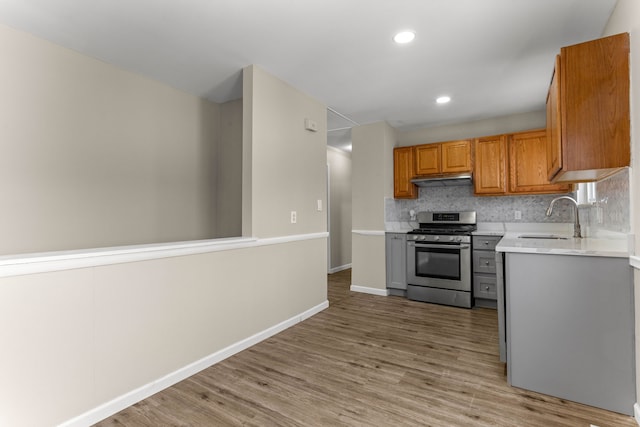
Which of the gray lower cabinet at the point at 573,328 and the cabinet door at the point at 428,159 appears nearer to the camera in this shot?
the gray lower cabinet at the point at 573,328

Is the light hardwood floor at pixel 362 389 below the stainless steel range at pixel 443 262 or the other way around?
below

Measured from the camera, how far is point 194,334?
2.33 m

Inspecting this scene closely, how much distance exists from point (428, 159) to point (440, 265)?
1531 millimetres

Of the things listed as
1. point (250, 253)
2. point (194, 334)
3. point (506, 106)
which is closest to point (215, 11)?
point (250, 253)

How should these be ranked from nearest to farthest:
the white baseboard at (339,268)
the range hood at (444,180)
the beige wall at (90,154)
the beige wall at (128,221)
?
the beige wall at (128,221) < the beige wall at (90,154) < the range hood at (444,180) < the white baseboard at (339,268)

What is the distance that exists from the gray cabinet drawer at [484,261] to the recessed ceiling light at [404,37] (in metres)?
2.73

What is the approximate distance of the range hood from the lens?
4.22 m

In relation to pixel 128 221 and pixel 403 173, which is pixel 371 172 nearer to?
pixel 403 173

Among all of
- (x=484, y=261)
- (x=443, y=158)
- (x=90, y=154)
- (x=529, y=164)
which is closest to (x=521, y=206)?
(x=529, y=164)

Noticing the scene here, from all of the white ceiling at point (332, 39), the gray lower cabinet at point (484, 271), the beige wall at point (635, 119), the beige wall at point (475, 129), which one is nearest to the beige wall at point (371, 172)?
the beige wall at point (475, 129)

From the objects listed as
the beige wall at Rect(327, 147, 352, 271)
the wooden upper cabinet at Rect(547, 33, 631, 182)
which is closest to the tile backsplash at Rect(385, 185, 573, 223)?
the beige wall at Rect(327, 147, 352, 271)

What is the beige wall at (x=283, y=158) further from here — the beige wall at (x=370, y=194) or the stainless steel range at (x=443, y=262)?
the stainless steel range at (x=443, y=262)

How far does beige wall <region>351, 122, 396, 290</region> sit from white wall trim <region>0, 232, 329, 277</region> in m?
2.40

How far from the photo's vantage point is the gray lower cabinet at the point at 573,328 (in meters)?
1.79
